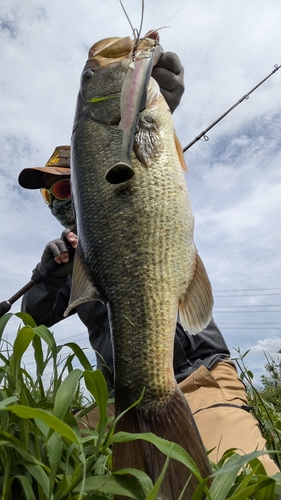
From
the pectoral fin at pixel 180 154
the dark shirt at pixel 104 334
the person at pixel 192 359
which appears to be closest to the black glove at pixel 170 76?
the person at pixel 192 359

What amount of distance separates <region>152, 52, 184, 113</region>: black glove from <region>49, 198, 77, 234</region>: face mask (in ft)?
5.07

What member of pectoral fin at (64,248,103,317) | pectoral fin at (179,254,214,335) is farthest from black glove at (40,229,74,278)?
pectoral fin at (179,254,214,335)

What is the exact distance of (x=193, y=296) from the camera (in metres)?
1.95

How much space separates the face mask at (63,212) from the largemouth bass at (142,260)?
6.90ft

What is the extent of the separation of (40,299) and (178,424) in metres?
2.52

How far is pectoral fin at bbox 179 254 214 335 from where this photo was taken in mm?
1925

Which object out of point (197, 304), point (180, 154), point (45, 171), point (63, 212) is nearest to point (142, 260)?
point (197, 304)

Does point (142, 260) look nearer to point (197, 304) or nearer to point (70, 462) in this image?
point (197, 304)

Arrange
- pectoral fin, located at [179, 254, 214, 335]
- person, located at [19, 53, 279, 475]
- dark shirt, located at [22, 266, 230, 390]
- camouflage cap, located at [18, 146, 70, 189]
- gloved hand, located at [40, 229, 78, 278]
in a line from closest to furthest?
pectoral fin, located at [179, 254, 214, 335] → person, located at [19, 53, 279, 475] → dark shirt, located at [22, 266, 230, 390] → gloved hand, located at [40, 229, 78, 278] → camouflage cap, located at [18, 146, 70, 189]

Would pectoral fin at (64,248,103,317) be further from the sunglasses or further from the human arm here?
the sunglasses

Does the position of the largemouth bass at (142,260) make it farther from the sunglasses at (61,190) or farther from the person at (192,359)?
the sunglasses at (61,190)

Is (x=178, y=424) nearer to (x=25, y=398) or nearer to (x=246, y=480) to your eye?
(x=246, y=480)

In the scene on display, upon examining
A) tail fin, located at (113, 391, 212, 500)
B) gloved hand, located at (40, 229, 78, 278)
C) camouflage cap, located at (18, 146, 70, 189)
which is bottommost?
tail fin, located at (113, 391, 212, 500)

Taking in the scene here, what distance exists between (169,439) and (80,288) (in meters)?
0.82
